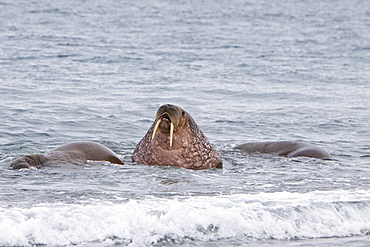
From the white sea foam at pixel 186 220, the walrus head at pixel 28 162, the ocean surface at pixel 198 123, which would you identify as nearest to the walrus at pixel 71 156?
the walrus head at pixel 28 162

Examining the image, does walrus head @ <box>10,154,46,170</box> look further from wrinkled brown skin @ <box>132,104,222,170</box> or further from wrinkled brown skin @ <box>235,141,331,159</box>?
wrinkled brown skin @ <box>235,141,331,159</box>

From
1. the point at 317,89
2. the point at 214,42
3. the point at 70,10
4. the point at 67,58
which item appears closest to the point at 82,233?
the point at 317,89

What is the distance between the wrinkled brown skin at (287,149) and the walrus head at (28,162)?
3.38 metres

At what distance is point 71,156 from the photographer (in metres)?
9.12

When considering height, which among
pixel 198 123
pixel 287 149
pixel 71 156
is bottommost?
pixel 198 123

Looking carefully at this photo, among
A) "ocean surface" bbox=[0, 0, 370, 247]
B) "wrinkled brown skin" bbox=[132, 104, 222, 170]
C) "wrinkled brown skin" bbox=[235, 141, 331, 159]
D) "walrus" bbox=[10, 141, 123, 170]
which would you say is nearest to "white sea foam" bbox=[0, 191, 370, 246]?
"ocean surface" bbox=[0, 0, 370, 247]

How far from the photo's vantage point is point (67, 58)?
24.4 m

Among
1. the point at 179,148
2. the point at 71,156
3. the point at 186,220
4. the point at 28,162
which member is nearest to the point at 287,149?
the point at 179,148

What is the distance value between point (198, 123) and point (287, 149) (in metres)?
3.69

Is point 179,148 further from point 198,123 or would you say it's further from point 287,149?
point 198,123

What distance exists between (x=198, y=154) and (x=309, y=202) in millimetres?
2187

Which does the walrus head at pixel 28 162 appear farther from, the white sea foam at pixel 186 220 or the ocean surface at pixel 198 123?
the white sea foam at pixel 186 220

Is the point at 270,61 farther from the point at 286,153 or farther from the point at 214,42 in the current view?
the point at 286,153

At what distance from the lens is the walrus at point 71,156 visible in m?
8.68
